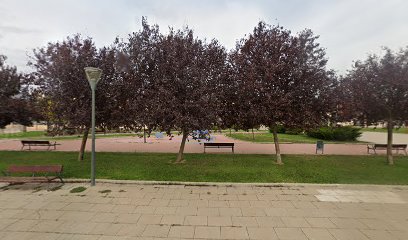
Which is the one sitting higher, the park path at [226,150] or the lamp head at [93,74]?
the lamp head at [93,74]

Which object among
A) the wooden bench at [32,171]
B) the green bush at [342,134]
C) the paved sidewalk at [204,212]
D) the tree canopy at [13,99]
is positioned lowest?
the paved sidewalk at [204,212]

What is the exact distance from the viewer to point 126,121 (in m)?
11.6

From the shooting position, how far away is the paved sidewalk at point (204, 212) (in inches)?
187

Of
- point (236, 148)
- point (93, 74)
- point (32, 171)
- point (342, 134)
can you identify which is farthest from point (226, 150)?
point (342, 134)

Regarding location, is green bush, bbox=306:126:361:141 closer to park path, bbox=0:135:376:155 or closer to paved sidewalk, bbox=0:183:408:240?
park path, bbox=0:135:376:155

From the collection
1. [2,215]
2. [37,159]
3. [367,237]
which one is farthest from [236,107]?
[37,159]

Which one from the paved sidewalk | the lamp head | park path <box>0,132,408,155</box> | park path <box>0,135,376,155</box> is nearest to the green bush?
park path <box>0,132,408,155</box>

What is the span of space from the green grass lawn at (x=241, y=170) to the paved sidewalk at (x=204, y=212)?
0.94 meters

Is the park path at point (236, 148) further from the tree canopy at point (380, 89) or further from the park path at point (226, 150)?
the tree canopy at point (380, 89)

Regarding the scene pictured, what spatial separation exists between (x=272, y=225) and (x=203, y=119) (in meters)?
5.56

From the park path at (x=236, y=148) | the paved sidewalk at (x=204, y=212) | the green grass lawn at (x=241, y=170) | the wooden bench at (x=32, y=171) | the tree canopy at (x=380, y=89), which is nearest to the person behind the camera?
the paved sidewalk at (x=204, y=212)

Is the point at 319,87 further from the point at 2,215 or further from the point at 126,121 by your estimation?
the point at 2,215

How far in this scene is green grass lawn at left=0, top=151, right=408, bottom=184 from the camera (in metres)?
8.77

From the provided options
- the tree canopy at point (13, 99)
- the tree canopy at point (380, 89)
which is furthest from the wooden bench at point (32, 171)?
the tree canopy at point (380, 89)
